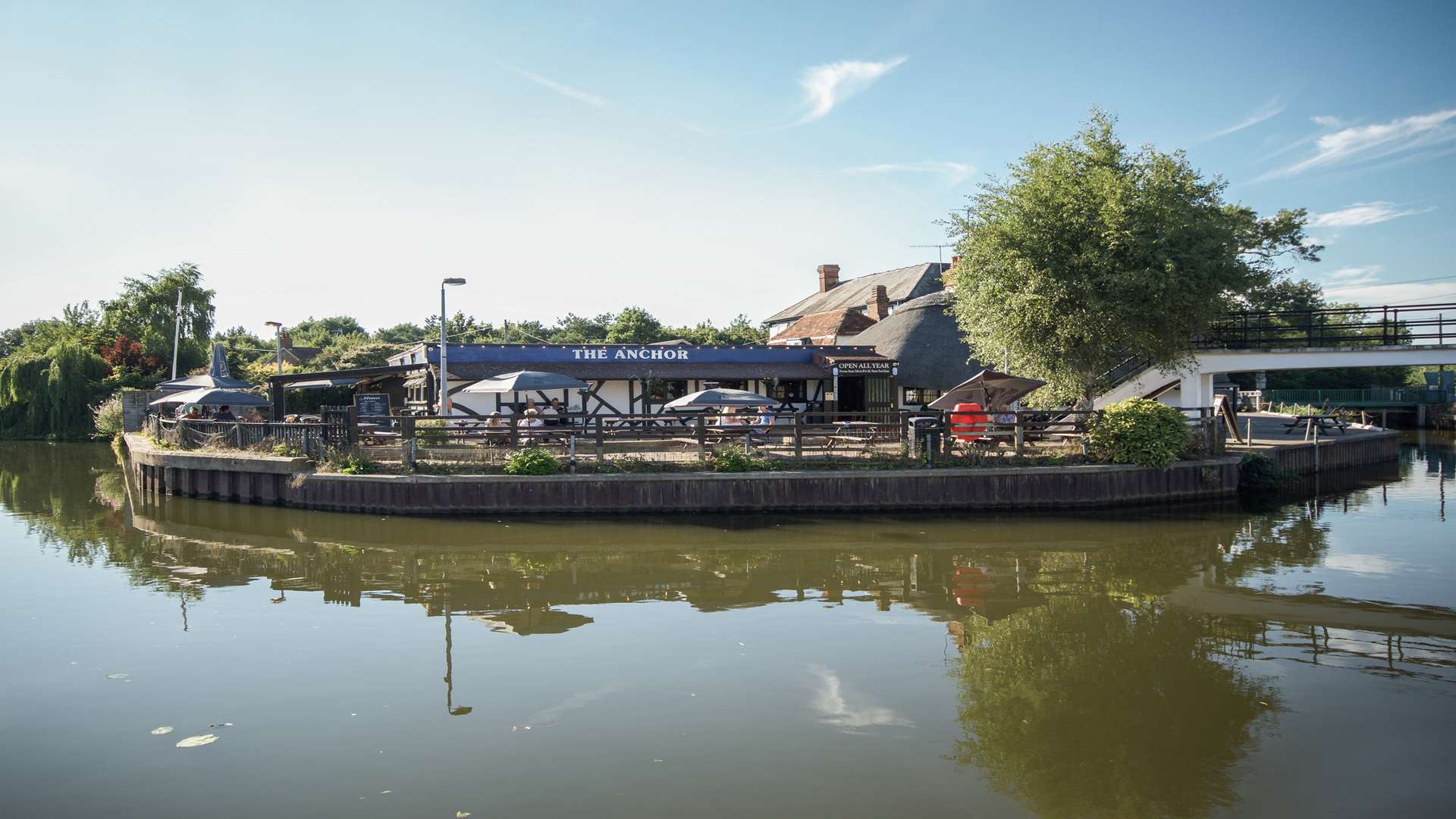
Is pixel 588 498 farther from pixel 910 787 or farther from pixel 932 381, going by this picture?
pixel 932 381

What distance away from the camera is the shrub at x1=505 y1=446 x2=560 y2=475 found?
17797 millimetres

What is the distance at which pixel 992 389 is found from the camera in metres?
19.6

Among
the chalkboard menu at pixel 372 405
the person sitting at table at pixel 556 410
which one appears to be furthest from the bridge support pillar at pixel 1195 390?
the chalkboard menu at pixel 372 405

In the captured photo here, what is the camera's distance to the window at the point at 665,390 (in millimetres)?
28375

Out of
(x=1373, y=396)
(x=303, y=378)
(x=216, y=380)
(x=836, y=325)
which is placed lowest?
(x=1373, y=396)

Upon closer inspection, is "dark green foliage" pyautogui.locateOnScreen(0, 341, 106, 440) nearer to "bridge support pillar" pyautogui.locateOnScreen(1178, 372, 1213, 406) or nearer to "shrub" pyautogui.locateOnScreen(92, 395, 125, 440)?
"shrub" pyautogui.locateOnScreen(92, 395, 125, 440)

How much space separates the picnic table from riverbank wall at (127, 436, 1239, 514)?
970 cm

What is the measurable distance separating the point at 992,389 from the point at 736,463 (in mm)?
5956

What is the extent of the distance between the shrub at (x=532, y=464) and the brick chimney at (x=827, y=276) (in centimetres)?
3687

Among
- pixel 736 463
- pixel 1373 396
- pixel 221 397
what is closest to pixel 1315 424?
pixel 736 463

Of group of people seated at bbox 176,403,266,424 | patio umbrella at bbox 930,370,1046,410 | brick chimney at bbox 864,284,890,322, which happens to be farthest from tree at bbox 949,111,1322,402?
group of people seated at bbox 176,403,266,424

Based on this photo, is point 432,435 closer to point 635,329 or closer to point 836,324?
point 836,324

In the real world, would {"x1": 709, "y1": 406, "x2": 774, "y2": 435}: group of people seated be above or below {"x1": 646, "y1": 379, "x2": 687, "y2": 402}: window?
below

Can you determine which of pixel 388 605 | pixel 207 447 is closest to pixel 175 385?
pixel 207 447
